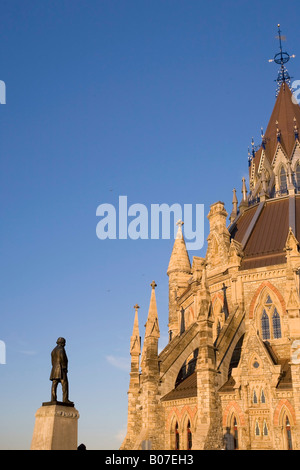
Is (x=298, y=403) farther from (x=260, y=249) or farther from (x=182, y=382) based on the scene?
(x=260, y=249)

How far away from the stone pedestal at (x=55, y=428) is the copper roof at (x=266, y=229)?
70.2 ft

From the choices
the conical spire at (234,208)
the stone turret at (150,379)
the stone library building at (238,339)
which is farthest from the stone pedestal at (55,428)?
the conical spire at (234,208)

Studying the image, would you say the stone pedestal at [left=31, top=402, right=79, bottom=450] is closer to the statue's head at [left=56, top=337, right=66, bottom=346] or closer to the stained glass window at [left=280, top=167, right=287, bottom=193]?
the statue's head at [left=56, top=337, right=66, bottom=346]

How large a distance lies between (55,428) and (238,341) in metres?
18.9

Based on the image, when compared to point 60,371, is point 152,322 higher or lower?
higher

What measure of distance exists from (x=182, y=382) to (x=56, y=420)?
1813cm

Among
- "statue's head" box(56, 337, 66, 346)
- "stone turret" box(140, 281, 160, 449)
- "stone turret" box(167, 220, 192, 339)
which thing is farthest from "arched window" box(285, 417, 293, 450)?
"stone turret" box(167, 220, 192, 339)

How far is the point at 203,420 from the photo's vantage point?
1049 inches

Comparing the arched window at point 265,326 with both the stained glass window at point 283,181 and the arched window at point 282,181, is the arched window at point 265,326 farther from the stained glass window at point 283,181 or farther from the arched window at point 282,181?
the stained glass window at point 283,181

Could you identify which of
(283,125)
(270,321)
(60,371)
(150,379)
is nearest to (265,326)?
(270,321)

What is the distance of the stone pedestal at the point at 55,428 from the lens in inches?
602

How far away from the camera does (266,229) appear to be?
37.8m

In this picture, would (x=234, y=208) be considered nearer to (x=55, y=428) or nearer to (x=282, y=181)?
(x=282, y=181)
